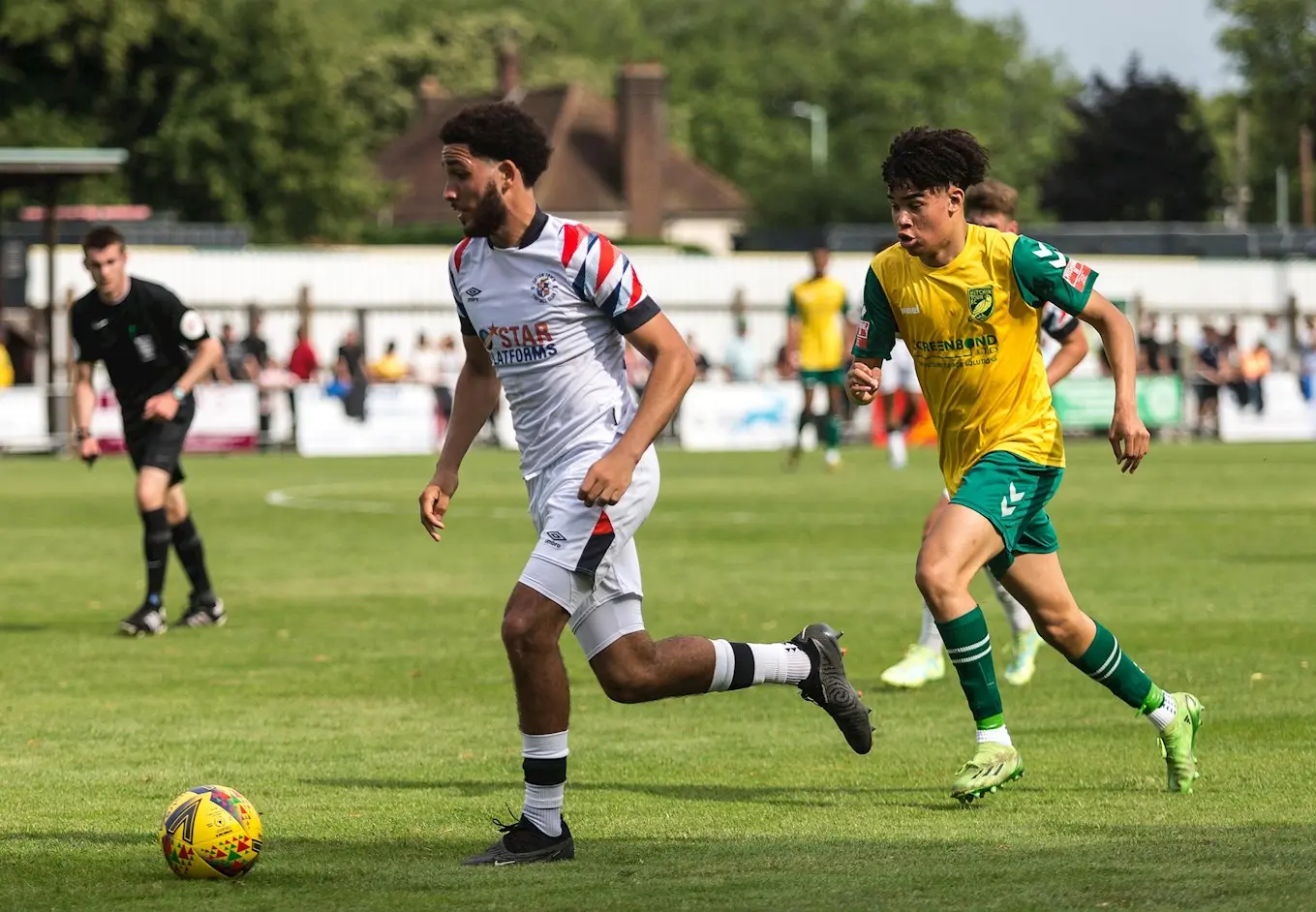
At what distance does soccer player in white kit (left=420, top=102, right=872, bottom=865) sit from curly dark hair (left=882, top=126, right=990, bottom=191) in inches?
48.1

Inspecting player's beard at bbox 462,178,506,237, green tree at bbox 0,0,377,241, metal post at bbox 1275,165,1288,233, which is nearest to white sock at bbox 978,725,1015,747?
player's beard at bbox 462,178,506,237

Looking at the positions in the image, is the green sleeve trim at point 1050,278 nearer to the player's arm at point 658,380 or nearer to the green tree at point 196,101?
the player's arm at point 658,380

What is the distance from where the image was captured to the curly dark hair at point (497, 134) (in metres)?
6.61

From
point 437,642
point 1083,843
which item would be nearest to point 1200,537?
point 437,642

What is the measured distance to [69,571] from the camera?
1686 centimetres

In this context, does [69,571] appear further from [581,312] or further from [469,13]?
[469,13]

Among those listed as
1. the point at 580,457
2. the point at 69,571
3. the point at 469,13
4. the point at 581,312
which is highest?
the point at 469,13

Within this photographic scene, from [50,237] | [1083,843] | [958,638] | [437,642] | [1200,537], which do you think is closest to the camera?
[1083,843]

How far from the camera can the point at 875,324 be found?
7.95 metres

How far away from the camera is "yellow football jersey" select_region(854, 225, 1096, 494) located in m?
7.68

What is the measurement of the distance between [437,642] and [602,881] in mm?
6458

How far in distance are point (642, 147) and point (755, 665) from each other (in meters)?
84.0

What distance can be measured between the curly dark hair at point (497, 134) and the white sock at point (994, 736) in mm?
2407

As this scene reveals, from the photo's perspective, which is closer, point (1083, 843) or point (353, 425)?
point (1083, 843)
